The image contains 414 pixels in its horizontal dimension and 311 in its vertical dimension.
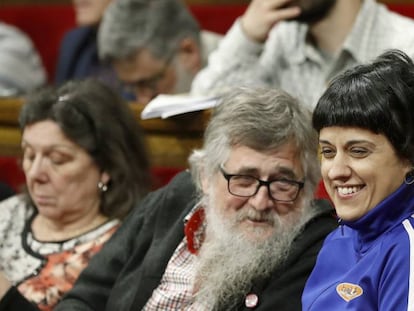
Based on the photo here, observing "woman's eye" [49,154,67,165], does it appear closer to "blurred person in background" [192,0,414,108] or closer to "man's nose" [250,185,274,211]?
"blurred person in background" [192,0,414,108]

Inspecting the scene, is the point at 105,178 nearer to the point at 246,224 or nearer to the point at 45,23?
the point at 246,224

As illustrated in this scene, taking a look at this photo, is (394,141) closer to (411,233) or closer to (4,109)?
(411,233)

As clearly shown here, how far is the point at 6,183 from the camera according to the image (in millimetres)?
2963

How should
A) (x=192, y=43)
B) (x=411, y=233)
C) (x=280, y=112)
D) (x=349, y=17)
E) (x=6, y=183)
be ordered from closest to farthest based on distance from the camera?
(x=411, y=233), (x=280, y=112), (x=349, y=17), (x=6, y=183), (x=192, y=43)

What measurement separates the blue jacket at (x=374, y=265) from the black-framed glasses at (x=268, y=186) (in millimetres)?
263

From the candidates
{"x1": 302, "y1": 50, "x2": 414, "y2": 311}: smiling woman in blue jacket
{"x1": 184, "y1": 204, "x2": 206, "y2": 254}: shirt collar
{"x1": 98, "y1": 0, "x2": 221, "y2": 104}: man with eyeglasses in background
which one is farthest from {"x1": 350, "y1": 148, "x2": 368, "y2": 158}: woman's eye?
{"x1": 98, "y1": 0, "x2": 221, "y2": 104}: man with eyeglasses in background

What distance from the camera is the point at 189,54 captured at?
11.1 ft

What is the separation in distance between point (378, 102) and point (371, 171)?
0.11 m

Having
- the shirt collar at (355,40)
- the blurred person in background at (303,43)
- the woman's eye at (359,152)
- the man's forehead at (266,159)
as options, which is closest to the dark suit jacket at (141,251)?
the man's forehead at (266,159)

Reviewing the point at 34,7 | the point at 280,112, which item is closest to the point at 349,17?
the point at 280,112

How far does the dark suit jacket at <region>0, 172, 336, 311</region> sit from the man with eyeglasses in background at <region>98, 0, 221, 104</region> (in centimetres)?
109

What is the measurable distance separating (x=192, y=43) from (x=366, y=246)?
72.0 inches

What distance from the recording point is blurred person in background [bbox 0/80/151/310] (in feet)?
8.21

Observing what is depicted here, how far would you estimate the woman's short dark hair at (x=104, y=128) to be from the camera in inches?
99.4
